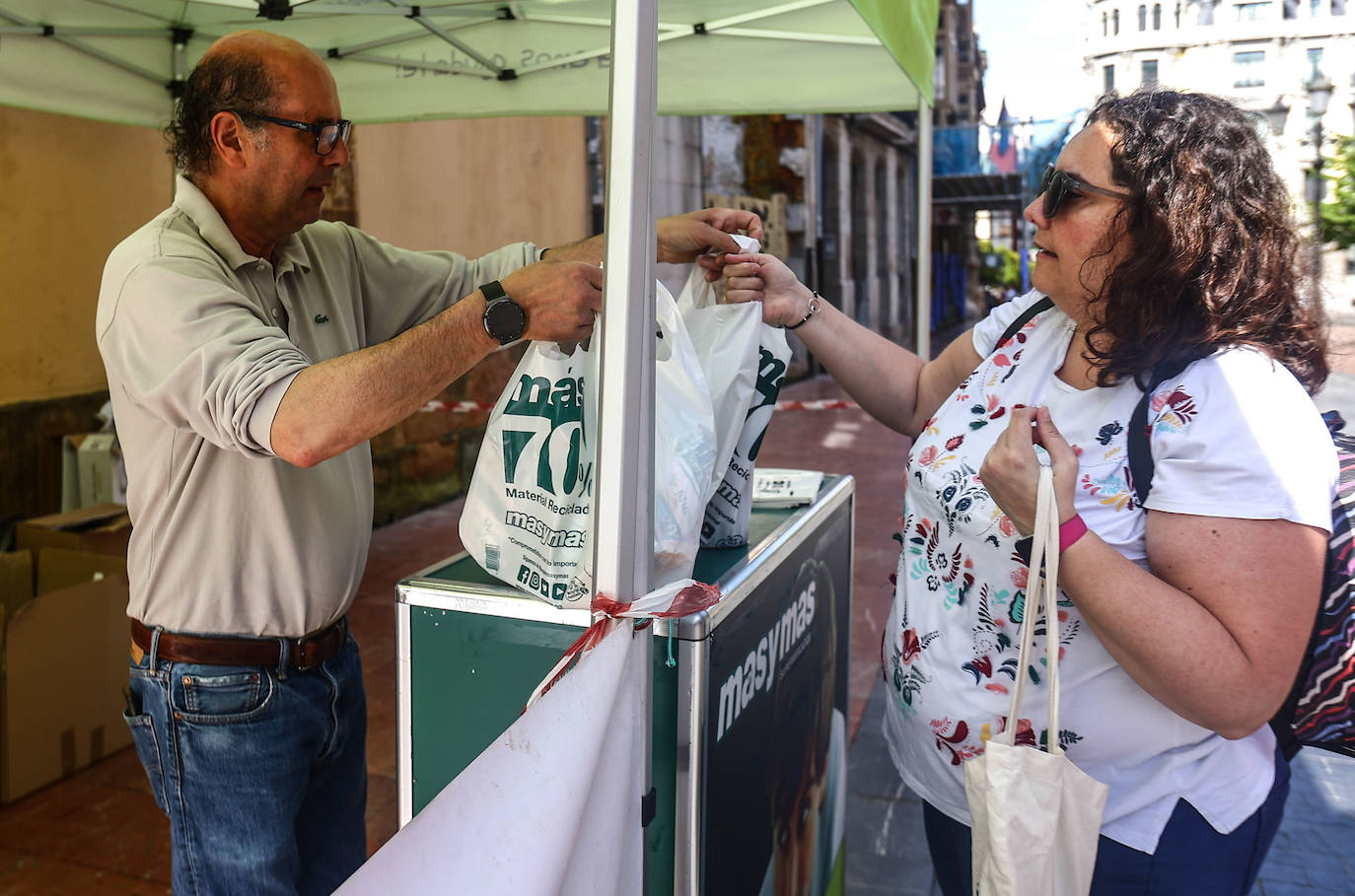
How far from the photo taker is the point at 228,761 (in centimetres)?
164

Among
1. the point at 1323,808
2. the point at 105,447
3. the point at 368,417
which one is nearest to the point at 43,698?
the point at 105,447

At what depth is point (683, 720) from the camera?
1.39m

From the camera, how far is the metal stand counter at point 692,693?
1.39 m

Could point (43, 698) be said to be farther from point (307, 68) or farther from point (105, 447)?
point (307, 68)

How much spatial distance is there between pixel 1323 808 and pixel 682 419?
2.96 metres

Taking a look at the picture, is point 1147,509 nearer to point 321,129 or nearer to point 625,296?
point 625,296

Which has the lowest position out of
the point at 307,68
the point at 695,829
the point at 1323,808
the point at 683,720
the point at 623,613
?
the point at 1323,808

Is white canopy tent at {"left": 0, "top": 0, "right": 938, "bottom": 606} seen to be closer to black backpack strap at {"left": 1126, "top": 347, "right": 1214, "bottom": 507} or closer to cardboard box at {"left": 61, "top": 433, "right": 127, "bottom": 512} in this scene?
black backpack strap at {"left": 1126, "top": 347, "right": 1214, "bottom": 507}

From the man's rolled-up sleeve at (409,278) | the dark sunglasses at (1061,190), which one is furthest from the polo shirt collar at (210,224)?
the dark sunglasses at (1061,190)

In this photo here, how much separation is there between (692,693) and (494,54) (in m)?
2.38

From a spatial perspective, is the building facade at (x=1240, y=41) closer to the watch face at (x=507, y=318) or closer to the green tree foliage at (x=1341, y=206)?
the watch face at (x=507, y=318)

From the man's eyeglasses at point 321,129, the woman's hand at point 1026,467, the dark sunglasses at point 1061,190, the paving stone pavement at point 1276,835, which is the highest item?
the man's eyeglasses at point 321,129

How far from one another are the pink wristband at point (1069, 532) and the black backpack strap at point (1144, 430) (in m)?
0.11

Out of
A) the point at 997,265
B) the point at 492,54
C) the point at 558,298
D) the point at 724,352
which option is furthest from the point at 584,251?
the point at 997,265
